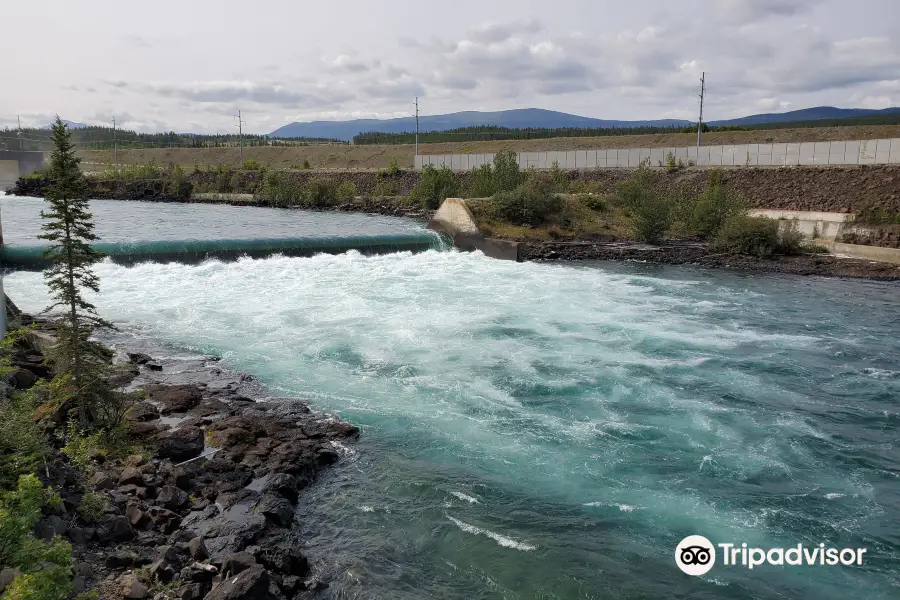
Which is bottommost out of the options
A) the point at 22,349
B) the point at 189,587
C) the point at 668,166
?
the point at 189,587

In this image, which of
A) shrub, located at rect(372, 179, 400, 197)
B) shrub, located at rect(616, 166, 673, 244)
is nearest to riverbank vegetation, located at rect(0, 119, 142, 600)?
shrub, located at rect(616, 166, 673, 244)

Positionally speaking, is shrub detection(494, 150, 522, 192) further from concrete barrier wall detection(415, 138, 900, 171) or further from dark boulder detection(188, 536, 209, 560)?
dark boulder detection(188, 536, 209, 560)

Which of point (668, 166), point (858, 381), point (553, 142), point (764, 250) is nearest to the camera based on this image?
point (858, 381)

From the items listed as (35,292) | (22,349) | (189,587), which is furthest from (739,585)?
(35,292)

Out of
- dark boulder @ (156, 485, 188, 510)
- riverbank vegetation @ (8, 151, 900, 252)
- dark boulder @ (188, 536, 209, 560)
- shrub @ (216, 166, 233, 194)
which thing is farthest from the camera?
shrub @ (216, 166, 233, 194)

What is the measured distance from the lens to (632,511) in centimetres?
1020

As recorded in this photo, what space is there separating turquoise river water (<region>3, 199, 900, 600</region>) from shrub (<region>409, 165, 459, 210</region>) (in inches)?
1152

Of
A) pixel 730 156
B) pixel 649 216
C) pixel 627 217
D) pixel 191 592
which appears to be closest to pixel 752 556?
pixel 191 592

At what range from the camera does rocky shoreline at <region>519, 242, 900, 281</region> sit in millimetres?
30125

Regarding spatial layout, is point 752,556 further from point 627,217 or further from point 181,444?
point 627,217

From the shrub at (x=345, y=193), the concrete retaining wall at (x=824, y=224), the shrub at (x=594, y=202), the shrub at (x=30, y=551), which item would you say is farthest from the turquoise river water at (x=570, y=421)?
the shrub at (x=345, y=193)

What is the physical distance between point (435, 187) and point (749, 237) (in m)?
28.1

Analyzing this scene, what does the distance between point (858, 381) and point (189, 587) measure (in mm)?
14994

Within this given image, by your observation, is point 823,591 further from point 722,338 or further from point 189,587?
point 722,338
